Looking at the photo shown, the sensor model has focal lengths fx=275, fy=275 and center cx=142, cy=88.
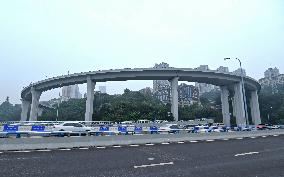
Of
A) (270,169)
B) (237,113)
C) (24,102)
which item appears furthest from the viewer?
(24,102)

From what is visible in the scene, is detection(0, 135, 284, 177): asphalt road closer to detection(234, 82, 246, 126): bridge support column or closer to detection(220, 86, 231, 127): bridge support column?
detection(234, 82, 246, 126): bridge support column

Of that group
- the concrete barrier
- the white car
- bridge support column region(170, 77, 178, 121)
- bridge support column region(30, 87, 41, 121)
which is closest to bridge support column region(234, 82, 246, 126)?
bridge support column region(170, 77, 178, 121)

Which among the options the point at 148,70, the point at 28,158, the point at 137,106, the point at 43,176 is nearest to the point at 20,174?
the point at 43,176

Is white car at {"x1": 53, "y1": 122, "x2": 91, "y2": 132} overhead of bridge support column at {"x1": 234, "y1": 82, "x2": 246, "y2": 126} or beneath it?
beneath

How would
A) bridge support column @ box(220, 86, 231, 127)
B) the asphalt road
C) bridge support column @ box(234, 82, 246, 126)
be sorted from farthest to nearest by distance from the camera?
1. bridge support column @ box(220, 86, 231, 127)
2. bridge support column @ box(234, 82, 246, 126)
3. the asphalt road

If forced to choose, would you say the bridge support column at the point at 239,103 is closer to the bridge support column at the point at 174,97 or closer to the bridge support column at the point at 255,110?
the bridge support column at the point at 255,110

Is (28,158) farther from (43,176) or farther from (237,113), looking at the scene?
(237,113)

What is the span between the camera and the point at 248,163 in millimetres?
13703

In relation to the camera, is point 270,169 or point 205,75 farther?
point 205,75

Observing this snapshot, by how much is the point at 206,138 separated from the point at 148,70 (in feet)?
141

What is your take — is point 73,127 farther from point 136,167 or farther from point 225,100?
point 225,100

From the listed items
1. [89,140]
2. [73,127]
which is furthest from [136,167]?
[73,127]

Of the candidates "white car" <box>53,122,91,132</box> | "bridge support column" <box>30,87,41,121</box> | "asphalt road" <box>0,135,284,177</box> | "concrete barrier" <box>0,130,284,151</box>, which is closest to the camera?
"asphalt road" <box>0,135,284,177</box>

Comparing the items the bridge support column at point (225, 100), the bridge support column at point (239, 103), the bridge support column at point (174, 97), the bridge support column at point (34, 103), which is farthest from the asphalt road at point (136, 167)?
the bridge support column at point (34, 103)
